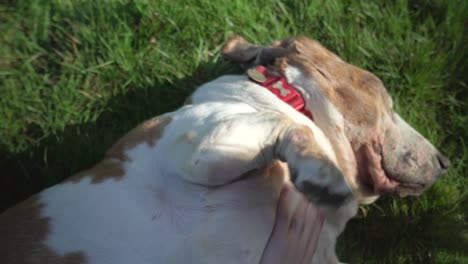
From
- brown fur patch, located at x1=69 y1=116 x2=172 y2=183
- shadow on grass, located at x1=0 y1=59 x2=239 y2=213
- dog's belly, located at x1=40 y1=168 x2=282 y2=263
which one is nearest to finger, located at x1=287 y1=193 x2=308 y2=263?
dog's belly, located at x1=40 y1=168 x2=282 y2=263

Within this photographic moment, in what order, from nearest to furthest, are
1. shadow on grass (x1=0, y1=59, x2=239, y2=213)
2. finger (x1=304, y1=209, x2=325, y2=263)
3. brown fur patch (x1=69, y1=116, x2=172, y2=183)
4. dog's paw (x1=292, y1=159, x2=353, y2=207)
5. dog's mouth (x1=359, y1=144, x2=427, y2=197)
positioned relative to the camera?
dog's paw (x1=292, y1=159, x2=353, y2=207) → finger (x1=304, y1=209, x2=325, y2=263) → brown fur patch (x1=69, y1=116, x2=172, y2=183) → dog's mouth (x1=359, y1=144, x2=427, y2=197) → shadow on grass (x1=0, y1=59, x2=239, y2=213)

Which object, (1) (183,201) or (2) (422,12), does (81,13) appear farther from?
(2) (422,12)

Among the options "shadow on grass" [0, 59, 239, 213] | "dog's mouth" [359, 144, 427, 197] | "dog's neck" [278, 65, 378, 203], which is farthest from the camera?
"shadow on grass" [0, 59, 239, 213]

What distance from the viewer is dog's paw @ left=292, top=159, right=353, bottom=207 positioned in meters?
2.08

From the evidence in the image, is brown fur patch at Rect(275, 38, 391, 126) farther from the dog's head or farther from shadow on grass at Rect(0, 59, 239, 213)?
shadow on grass at Rect(0, 59, 239, 213)

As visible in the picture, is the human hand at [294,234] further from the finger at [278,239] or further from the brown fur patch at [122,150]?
the brown fur patch at [122,150]

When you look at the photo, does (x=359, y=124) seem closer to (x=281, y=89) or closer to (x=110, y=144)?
(x=281, y=89)

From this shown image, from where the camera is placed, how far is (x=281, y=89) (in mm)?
2773

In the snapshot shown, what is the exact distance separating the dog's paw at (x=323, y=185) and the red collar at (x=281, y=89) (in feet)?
2.22

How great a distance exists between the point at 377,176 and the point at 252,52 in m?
1.05

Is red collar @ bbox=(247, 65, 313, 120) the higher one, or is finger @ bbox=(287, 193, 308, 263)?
red collar @ bbox=(247, 65, 313, 120)

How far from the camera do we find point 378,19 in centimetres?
409

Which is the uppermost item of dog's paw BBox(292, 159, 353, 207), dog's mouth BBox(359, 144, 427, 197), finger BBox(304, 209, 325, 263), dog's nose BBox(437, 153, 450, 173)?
dog's paw BBox(292, 159, 353, 207)

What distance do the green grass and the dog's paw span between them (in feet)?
4.86
